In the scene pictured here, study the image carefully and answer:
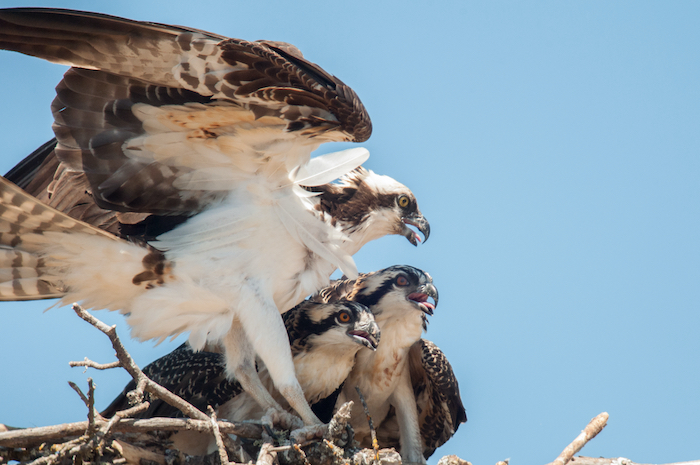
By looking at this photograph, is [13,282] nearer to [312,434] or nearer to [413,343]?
[312,434]

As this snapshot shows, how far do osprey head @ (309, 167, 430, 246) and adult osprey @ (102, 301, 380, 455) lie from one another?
624mm

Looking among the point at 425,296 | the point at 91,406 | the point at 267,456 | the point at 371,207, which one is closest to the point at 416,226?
the point at 371,207

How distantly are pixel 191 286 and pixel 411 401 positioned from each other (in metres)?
2.31

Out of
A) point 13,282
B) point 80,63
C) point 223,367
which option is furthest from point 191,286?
point 80,63

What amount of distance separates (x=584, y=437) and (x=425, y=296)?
167 centimetres

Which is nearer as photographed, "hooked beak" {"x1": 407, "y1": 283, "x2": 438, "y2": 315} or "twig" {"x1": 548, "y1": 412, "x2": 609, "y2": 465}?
"twig" {"x1": 548, "y1": 412, "x2": 609, "y2": 465}

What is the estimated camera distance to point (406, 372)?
6.20 metres

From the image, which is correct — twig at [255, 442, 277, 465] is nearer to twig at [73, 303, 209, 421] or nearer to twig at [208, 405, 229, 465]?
twig at [208, 405, 229, 465]

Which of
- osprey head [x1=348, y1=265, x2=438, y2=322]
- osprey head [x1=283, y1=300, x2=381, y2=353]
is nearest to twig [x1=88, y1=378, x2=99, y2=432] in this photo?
osprey head [x1=283, y1=300, x2=381, y2=353]

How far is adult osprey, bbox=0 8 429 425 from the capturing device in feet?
13.5

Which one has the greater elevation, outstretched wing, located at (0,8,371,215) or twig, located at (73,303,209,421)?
outstretched wing, located at (0,8,371,215)

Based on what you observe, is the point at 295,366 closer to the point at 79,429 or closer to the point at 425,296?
the point at 425,296

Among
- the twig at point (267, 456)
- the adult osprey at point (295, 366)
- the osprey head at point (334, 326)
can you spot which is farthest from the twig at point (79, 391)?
the osprey head at point (334, 326)

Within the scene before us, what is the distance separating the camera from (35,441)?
3.91 meters
